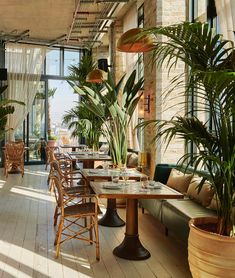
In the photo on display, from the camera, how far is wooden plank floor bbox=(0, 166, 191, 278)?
3.69 metres

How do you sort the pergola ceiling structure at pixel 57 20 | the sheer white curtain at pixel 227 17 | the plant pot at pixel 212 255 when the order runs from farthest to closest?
the pergola ceiling structure at pixel 57 20, the sheer white curtain at pixel 227 17, the plant pot at pixel 212 255

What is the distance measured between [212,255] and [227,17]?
3040mm

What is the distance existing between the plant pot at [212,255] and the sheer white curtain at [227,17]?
2636 mm

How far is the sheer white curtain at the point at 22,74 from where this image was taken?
1196cm

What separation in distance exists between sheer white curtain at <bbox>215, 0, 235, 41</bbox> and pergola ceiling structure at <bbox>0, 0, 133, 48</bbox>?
11.7 feet

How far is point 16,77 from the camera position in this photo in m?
12.1

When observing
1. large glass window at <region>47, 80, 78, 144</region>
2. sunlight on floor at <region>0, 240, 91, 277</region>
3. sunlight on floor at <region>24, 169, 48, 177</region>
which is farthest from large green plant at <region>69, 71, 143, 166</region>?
large glass window at <region>47, 80, 78, 144</region>

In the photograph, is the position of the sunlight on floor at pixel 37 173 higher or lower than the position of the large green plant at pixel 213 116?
lower

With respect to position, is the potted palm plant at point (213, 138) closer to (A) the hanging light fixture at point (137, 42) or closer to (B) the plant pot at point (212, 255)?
(B) the plant pot at point (212, 255)

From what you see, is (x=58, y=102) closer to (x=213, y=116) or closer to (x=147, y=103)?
(x=147, y=103)

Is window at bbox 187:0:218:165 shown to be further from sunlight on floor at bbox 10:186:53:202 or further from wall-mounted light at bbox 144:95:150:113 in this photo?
sunlight on floor at bbox 10:186:53:202

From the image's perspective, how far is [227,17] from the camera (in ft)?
14.6

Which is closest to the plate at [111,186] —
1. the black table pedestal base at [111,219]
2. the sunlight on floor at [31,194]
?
the black table pedestal base at [111,219]

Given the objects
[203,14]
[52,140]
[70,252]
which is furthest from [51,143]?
[70,252]
